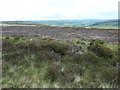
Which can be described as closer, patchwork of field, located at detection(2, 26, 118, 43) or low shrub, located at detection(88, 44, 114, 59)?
low shrub, located at detection(88, 44, 114, 59)

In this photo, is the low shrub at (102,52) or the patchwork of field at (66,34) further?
the patchwork of field at (66,34)

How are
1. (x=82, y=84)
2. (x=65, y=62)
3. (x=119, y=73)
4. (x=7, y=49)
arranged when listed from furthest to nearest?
(x=7, y=49)
(x=65, y=62)
(x=119, y=73)
(x=82, y=84)

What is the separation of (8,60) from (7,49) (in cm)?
179

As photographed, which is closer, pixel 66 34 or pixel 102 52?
pixel 102 52

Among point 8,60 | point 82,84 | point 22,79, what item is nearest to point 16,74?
point 22,79

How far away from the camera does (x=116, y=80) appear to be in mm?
10539

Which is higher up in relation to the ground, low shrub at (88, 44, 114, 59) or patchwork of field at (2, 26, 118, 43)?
patchwork of field at (2, 26, 118, 43)

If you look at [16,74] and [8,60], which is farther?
[8,60]

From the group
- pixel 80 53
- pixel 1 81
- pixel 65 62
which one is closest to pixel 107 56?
pixel 80 53

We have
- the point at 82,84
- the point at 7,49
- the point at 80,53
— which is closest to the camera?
the point at 82,84

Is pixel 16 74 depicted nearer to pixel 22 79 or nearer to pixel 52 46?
pixel 22 79

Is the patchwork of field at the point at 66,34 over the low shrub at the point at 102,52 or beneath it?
over

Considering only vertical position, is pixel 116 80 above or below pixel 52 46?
below

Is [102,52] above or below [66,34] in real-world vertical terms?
below
